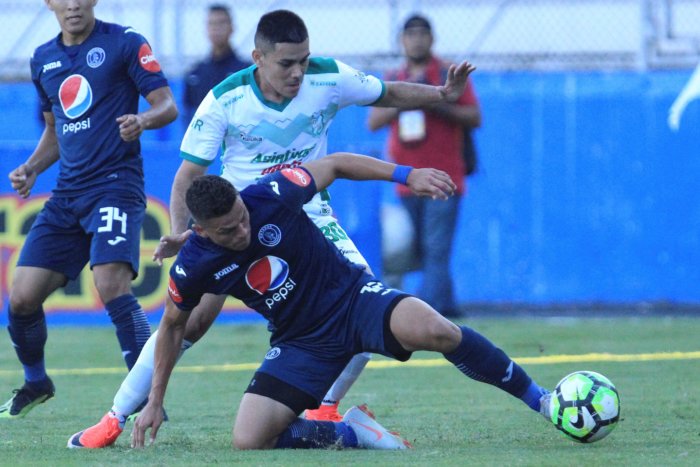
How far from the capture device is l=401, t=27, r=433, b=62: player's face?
38.7 ft

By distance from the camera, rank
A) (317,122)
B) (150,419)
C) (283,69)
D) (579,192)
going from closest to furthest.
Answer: (150,419) < (283,69) < (317,122) < (579,192)

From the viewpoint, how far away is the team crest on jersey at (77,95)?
7324mm

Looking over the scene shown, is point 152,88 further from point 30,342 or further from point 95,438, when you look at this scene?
point 95,438

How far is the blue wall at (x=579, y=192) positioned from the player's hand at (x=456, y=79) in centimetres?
580

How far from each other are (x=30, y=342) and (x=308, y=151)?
5.96ft

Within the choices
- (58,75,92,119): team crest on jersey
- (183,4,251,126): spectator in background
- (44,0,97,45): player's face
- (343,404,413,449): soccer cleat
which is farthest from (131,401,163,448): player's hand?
(183,4,251,126): spectator in background

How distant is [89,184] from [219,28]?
201 inches

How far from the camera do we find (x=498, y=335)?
11070mm

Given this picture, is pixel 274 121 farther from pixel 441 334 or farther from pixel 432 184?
pixel 441 334

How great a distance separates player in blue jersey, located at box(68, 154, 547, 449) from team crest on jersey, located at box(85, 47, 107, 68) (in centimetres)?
150

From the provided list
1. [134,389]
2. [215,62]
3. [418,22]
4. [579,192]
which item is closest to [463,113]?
[418,22]

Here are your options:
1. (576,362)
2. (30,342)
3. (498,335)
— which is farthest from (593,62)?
(30,342)

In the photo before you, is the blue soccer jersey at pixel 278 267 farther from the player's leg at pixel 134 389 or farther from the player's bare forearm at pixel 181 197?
the player's bare forearm at pixel 181 197

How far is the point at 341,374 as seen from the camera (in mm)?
6902
